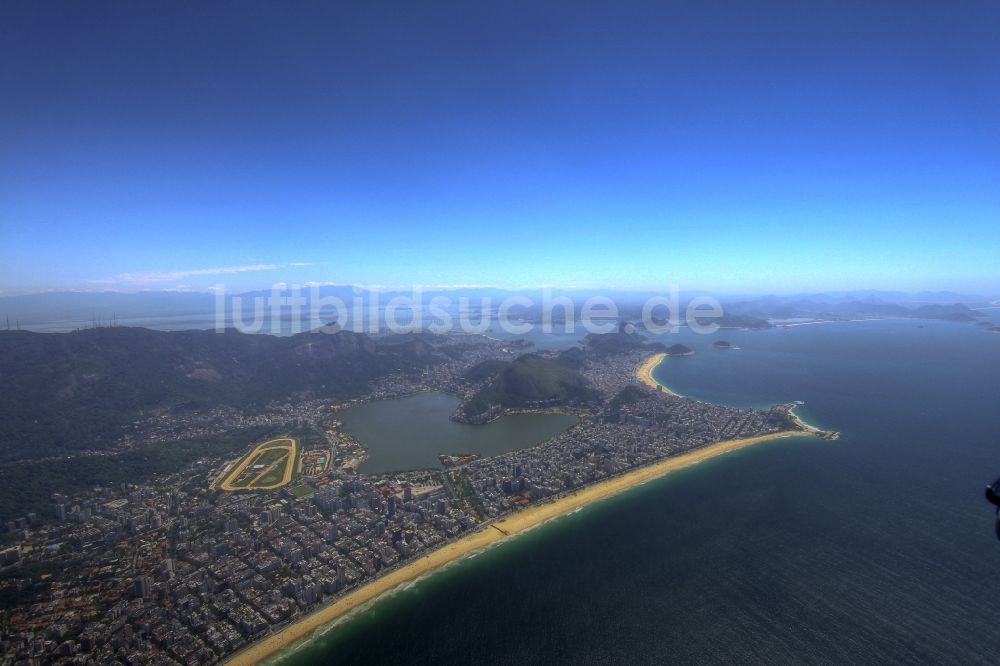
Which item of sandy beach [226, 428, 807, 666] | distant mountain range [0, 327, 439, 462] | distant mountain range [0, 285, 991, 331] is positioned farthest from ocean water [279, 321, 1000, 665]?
distant mountain range [0, 285, 991, 331]

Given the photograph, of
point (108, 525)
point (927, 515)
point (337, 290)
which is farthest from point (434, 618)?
point (337, 290)

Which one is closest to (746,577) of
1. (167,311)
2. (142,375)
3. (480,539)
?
(480,539)

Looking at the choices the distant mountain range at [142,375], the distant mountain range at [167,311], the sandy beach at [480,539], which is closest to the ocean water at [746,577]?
the sandy beach at [480,539]

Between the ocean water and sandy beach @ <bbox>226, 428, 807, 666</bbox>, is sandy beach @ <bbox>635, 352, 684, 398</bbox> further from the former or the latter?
the ocean water

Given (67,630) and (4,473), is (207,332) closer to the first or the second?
(4,473)

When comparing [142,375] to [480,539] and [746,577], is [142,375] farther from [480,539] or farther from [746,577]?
[746,577]

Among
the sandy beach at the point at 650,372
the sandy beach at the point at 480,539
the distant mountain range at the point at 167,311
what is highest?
the distant mountain range at the point at 167,311

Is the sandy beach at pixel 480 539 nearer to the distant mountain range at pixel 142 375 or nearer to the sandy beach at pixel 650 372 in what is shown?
the sandy beach at pixel 650 372
